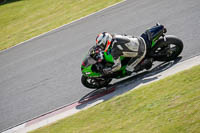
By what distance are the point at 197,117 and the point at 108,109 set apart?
2477 millimetres

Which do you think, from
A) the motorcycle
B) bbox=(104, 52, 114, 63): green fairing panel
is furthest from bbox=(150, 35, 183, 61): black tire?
bbox=(104, 52, 114, 63): green fairing panel

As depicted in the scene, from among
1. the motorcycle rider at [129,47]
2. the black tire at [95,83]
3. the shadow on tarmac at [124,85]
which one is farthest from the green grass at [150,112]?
the black tire at [95,83]

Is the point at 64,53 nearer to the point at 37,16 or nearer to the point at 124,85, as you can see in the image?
the point at 124,85

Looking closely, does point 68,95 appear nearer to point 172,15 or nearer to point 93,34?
point 93,34

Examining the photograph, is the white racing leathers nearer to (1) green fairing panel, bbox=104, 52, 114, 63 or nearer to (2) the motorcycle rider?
(2) the motorcycle rider

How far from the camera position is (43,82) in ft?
33.1

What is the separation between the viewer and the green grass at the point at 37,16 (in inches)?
609

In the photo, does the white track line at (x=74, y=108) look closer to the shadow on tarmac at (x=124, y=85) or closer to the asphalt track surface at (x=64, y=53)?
the shadow on tarmac at (x=124, y=85)

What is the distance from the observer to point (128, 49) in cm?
797

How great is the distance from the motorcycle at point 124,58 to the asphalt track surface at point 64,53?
532 mm

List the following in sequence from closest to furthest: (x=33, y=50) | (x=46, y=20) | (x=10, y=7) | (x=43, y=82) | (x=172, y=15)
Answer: (x=43, y=82)
(x=172, y=15)
(x=33, y=50)
(x=46, y=20)
(x=10, y=7)

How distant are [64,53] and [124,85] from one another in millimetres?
4215

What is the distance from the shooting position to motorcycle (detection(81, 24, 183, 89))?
26.5 feet

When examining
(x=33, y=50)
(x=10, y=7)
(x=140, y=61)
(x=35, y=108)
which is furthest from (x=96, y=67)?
(x=10, y=7)
